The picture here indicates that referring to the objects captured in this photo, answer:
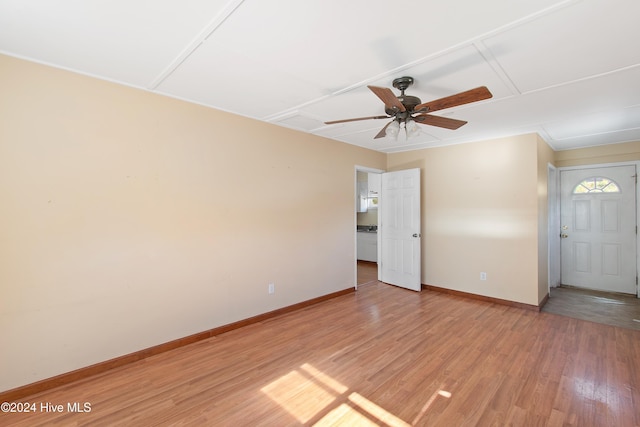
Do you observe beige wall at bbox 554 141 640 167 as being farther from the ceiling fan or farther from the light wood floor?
the ceiling fan

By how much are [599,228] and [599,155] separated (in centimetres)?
121

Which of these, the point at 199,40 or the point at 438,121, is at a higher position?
the point at 199,40

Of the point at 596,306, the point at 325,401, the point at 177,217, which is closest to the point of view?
the point at 325,401

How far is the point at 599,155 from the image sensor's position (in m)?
4.70

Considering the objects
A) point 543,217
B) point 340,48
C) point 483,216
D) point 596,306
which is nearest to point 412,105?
point 340,48

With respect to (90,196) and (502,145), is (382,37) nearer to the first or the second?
(90,196)

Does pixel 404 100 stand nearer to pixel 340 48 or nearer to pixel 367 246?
pixel 340 48

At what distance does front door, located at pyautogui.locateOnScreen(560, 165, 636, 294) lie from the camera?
457 centimetres

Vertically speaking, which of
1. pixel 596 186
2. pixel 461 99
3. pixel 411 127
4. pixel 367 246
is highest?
pixel 461 99

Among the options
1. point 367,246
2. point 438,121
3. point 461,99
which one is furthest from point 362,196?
point 461,99

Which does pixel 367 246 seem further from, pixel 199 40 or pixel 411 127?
pixel 199 40

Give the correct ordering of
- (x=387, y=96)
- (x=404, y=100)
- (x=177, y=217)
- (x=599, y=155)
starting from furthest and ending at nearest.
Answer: (x=599, y=155) < (x=177, y=217) < (x=404, y=100) < (x=387, y=96)

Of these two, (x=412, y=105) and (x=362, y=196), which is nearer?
(x=412, y=105)

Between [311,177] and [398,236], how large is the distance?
2.04 metres
